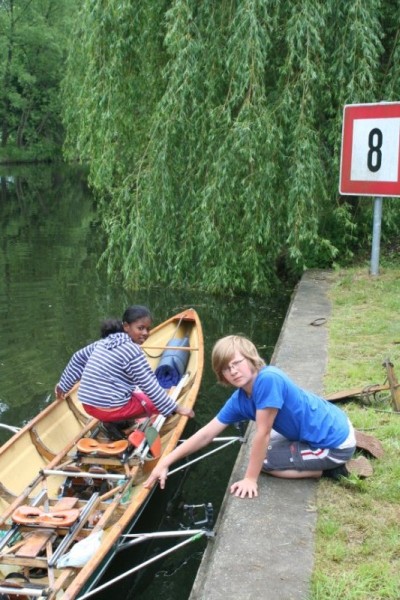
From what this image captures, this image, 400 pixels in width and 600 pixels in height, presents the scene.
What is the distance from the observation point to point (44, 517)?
3.99m

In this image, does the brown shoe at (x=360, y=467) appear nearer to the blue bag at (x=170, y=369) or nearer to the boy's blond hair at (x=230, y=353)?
the boy's blond hair at (x=230, y=353)

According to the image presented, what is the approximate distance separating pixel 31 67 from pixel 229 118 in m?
39.3

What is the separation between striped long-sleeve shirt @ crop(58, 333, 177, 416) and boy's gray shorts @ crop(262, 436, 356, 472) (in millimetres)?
1304

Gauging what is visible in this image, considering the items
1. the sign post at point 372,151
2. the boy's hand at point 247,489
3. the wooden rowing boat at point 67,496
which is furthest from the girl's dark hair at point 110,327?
the sign post at point 372,151

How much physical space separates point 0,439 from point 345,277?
5.61m

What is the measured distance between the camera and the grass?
10.0 ft

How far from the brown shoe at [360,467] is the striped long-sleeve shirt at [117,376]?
161 cm

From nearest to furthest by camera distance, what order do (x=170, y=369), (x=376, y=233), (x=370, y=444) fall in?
(x=370, y=444), (x=170, y=369), (x=376, y=233)

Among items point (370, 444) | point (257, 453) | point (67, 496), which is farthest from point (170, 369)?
point (257, 453)

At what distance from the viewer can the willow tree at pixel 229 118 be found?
28.3ft

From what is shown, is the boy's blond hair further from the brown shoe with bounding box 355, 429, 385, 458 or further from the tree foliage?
the tree foliage

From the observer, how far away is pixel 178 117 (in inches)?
356

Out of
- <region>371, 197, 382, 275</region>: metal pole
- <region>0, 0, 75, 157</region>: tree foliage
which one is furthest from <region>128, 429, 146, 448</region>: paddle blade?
<region>0, 0, 75, 157</region>: tree foliage

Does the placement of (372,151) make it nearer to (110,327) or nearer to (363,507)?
(110,327)
